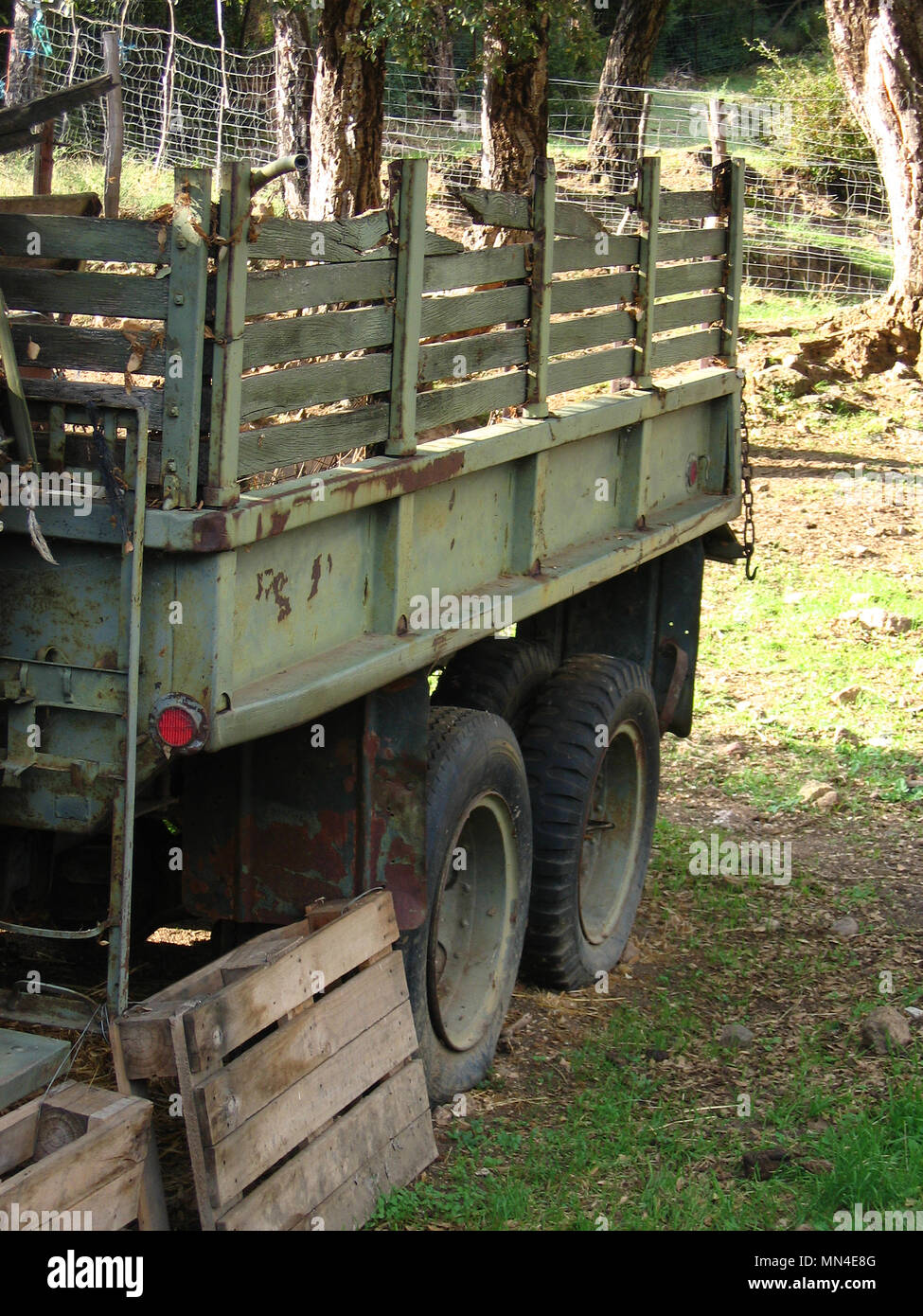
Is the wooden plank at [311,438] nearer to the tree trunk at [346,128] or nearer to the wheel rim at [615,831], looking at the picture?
the wheel rim at [615,831]

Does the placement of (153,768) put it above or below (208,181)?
below

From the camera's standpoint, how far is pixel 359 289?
366cm

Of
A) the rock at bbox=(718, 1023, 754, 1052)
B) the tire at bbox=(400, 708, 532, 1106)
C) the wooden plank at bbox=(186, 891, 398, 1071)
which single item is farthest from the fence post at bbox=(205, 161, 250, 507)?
the rock at bbox=(718, 1023, 754, 1052)

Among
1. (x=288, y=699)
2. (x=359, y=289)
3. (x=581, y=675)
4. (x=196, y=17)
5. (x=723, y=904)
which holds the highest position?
(x=196, y=17)

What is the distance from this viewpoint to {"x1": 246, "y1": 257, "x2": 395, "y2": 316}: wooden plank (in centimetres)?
328

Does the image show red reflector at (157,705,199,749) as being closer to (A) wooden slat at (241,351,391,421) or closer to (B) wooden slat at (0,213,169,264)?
(A) wooden slat at (241,351,391,421)

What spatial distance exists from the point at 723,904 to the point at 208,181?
3.79 meters

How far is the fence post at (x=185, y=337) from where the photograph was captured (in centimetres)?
309

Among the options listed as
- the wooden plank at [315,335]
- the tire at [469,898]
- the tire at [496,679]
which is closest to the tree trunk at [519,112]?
the tire at [496,679]

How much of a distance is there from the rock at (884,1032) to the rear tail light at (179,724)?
2601 mm

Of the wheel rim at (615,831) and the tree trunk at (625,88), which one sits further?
the tree trunk at (625,88)

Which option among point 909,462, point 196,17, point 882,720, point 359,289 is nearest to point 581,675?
point 359,289

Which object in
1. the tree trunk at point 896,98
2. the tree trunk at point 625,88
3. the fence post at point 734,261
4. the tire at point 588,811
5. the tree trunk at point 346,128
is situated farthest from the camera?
the tree trunk at point 625,88
